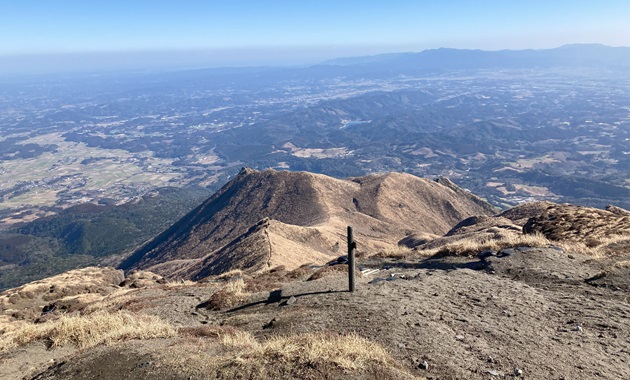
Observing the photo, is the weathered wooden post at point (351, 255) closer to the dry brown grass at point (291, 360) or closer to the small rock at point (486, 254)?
the dry brown grass at point (291, 360)

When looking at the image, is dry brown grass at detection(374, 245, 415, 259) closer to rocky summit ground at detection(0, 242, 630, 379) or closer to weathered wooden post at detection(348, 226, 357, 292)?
rocky summit ground at detection(0, 242, 630, 379)

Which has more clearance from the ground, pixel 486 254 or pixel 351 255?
pixel 351 255

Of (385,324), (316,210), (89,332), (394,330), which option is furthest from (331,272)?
(316,210)

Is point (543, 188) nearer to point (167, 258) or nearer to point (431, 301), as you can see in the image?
point (167, 258)

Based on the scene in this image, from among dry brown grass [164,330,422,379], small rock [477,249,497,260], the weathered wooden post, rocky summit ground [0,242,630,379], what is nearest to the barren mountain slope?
small rock [477,249,497,260]

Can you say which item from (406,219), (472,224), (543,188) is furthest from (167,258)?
(543,188)

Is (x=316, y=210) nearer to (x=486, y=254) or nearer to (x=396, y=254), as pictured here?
(x=396, y=254)

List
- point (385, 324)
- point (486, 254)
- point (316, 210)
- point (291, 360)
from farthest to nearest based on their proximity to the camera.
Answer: point (316, 210) → point (486, 254) → point (385, 324) → point (291, 360)
